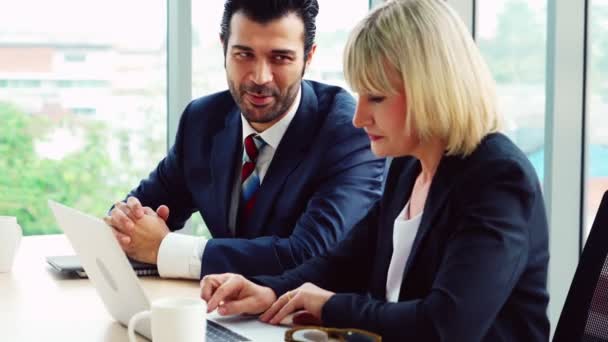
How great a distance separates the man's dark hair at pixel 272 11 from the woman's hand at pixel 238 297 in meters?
0.87

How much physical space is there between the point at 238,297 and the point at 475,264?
52 centimetres

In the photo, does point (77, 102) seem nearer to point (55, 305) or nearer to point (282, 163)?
point (282, 163)

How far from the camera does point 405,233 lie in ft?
6.59

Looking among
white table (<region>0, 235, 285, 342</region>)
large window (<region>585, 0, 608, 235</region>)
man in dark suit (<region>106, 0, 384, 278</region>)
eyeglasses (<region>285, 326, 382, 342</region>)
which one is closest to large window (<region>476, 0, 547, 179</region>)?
large window (<region>585, 0, 608, 235</region>)

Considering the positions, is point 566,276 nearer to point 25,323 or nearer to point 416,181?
point 416,181

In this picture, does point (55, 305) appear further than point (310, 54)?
No

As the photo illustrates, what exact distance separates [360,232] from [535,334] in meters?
0.48

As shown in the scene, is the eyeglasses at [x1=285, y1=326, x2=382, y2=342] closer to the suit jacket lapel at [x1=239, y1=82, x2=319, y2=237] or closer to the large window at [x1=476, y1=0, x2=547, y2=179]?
the suit jacket lapel at [x1=239, y1=82, x2=319, y2=237]

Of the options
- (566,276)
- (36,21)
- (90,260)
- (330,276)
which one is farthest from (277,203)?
(566,276)

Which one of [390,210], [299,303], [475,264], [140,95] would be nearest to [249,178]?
[390,210]

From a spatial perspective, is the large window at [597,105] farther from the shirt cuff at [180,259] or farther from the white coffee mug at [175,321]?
the white coffee mug at [175,321]

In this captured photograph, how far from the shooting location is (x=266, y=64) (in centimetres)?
259

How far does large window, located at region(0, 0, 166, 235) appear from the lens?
3643 millimetres

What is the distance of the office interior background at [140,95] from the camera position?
366cm
